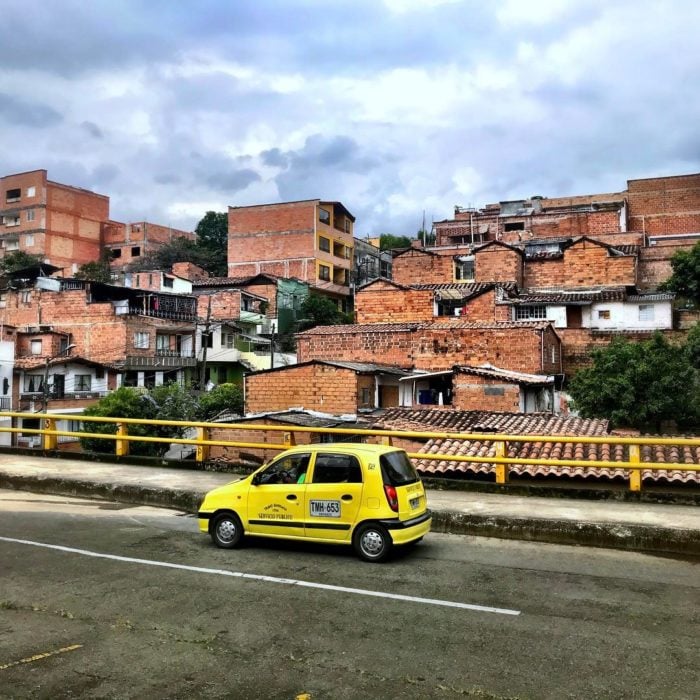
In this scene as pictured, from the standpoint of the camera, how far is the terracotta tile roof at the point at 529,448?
455 inches

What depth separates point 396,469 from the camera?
787cm

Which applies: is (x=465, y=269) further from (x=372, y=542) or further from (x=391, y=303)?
(x=372, y=542)

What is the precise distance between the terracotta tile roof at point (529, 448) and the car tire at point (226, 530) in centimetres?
461

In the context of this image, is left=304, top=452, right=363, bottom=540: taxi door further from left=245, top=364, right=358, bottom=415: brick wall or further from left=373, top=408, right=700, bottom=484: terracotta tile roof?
left=245, top=364, right=358, bottom=415: brick wall

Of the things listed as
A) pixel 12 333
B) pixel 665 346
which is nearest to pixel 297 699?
pixel 665 346

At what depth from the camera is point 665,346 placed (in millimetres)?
26344

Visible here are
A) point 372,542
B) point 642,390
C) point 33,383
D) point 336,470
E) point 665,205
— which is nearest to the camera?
point 372,542

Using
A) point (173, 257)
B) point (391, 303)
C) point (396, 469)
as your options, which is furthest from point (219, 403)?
point (173, 257)

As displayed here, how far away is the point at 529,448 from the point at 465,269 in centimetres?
3480

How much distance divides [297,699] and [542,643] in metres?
2.09

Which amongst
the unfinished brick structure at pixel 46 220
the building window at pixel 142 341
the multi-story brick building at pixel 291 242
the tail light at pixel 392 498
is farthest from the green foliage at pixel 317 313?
the tail light at pixel 392 498

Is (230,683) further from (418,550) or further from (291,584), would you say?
(418,550)

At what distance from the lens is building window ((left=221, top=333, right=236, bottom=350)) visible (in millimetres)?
54206

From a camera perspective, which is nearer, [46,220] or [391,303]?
[391,303]
